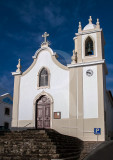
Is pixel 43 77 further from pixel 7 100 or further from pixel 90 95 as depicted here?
pixel 7 100

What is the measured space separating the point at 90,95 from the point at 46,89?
3897 millimetres

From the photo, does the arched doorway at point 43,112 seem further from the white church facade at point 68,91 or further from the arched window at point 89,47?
the arched window at point 89,47

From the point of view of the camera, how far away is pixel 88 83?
59.4 ft

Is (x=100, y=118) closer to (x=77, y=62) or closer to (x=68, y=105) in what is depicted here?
(x=68, y=105)

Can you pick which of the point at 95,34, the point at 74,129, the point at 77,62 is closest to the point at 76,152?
the point at 74,129

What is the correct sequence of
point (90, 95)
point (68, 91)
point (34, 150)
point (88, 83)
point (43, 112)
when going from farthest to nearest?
point (43, 112) < point (68, 91) < point (88, 83) < point (90, 95) < point (34, 150)

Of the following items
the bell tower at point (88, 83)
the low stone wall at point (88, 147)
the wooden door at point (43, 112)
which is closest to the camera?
the low stone wall at point (88, 147)

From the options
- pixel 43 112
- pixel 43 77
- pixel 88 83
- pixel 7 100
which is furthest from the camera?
pixel 7 100

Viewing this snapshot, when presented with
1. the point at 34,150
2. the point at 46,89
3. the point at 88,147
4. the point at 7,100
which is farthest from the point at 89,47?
the point at 7,100

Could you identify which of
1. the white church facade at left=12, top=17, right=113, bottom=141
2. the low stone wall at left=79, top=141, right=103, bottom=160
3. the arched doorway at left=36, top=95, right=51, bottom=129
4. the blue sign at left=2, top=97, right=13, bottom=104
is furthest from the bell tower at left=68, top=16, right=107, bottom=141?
the blue sign at left=2, top=97, right=13, bottom=104

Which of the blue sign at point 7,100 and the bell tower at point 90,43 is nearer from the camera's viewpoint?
the bell tower at point 90,43

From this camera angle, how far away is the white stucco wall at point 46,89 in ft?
61.1

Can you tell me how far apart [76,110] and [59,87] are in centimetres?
246

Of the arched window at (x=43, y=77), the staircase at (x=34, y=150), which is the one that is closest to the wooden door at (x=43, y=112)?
the arched window at (x=43, y=77)
